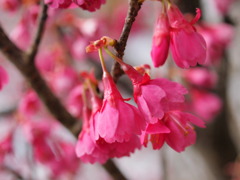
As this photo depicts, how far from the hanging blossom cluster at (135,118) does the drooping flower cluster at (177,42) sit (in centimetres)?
5

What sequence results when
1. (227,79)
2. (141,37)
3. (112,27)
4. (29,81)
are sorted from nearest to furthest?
(29,81) → (227,79) → (112,27) → (141,37)

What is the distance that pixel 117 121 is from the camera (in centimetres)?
54

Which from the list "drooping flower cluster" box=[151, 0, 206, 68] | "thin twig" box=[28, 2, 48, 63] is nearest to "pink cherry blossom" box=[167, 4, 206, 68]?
"drooping flower cluster" box=[151, 0, 206, 68]

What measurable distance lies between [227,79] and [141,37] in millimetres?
1394

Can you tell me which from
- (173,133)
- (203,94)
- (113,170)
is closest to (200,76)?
(203,94)

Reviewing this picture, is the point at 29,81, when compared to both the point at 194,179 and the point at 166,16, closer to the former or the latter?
the point at 166,16

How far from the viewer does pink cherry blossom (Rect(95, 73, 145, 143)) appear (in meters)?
0.54

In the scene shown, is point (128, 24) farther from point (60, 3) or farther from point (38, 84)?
point (38, 84)

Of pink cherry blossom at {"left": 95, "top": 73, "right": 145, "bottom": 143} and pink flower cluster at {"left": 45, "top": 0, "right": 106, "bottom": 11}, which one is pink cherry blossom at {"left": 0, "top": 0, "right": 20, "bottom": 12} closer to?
pink flower cluster at {"left": 45, "top": 0, "right": 106, "bottom": 11}

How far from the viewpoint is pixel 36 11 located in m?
1.04

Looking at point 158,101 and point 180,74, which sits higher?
point 158,101

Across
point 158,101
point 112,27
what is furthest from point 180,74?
point 112,27

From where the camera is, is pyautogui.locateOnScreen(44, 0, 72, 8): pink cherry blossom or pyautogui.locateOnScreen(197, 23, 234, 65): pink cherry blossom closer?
pyautogui.locateOnScreen(44, 0, 72, 8): pink cherry blossom

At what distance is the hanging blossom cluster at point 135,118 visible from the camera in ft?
1.80
